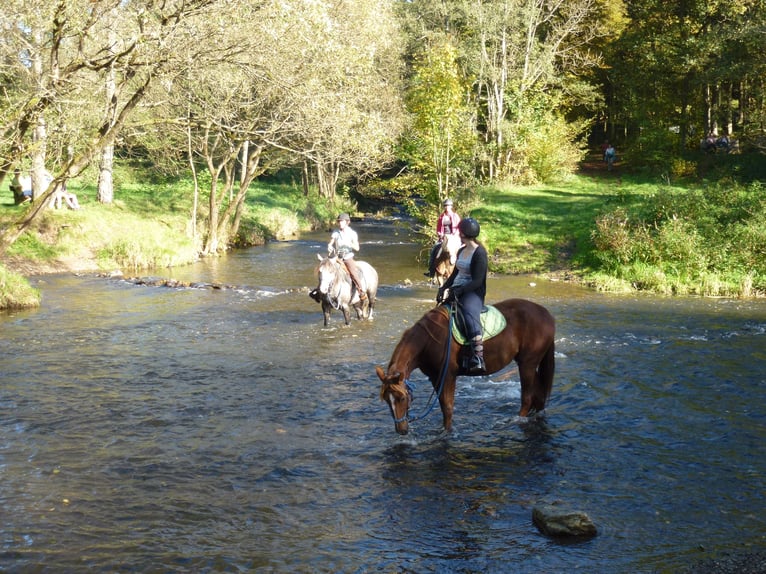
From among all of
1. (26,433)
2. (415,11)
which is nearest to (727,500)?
(26,433)

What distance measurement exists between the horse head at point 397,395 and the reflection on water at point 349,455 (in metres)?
0.47

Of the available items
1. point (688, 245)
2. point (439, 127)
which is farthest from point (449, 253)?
point (439, 127)

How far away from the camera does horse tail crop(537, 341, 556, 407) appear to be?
10.5m

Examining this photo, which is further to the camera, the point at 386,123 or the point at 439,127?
the point at 386,123

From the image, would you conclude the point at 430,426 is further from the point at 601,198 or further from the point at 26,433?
the point at 601,198

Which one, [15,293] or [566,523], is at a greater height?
[15,293]

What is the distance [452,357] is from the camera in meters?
9.73

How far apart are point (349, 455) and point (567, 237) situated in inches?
831

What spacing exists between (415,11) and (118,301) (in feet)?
141

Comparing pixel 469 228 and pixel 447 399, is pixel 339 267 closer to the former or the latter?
pixel 469 228

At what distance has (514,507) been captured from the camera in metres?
7.59

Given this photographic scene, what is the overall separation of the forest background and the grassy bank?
0.10 meters

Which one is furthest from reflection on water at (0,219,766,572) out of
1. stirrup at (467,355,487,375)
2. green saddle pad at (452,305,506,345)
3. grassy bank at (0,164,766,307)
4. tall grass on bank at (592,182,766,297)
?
grassy bank at (0,164,766,307)

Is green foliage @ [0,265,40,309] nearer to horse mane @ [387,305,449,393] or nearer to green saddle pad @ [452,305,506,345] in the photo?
horse mane @ [387,305,449,393]
